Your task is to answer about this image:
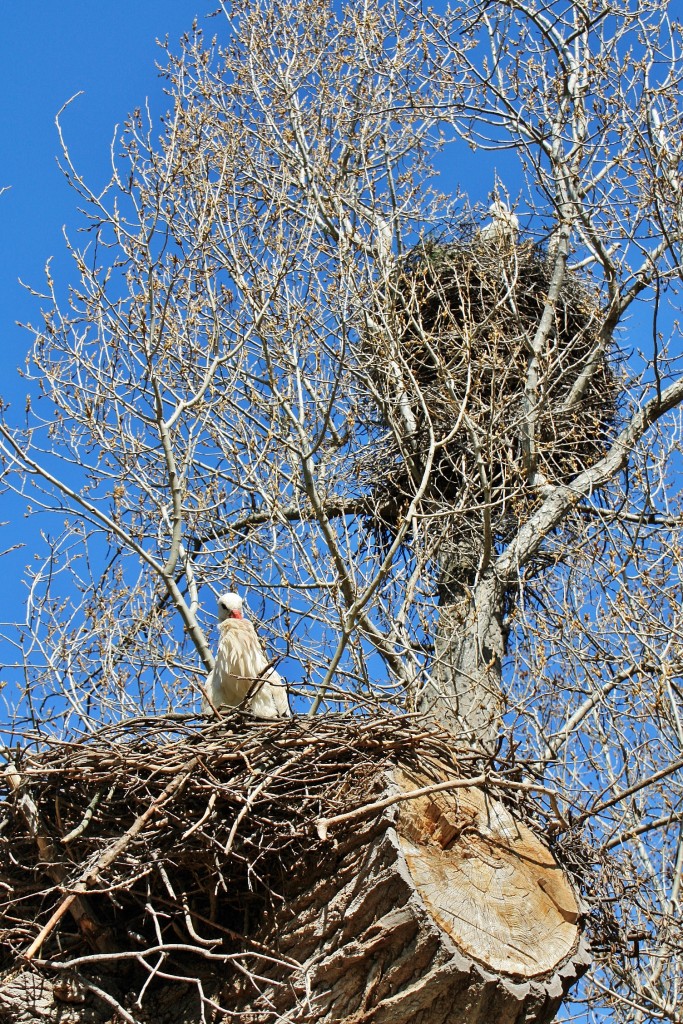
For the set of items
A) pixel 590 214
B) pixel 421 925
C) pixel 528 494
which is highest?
pixel 590 214

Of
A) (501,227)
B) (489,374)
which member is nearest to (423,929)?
(489,374)

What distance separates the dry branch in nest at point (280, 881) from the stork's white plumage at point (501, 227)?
6610mm

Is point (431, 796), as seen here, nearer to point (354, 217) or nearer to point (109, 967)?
point (109, 967)

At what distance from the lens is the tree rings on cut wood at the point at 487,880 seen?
3.66 metres

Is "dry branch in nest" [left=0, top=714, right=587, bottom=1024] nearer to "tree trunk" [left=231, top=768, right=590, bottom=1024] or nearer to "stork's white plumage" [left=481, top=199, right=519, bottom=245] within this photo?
"tree trunk" [left=231, top=768, right=590, bottom=1024]

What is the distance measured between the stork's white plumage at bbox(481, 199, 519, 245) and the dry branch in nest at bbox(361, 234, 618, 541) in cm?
9

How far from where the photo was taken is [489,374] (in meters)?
10.2

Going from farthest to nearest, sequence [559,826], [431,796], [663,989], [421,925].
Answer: [663,989]
[559,826]
[431,796]
[421,925]

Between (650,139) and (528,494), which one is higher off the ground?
(650,139)

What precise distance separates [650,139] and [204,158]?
3.26 meters

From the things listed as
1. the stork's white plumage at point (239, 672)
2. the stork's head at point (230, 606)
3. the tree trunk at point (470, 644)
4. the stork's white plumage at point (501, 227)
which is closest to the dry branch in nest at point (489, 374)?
the stork's white plumage at point (501, 227)

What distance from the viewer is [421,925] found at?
142 inches

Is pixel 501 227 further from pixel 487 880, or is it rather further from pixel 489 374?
pixel 487 880

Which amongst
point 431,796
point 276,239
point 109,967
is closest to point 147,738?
point 109,967
